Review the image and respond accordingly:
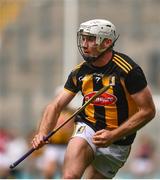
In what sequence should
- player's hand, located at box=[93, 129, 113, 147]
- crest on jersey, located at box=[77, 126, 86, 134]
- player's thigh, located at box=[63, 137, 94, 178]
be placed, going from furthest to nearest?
crest on jersey, located at box=[77, 126, 86, 134] → player's thigh, located at box=[63, 137, 94, 178] → player's hand, located at box=[93, 129, 113, 147]

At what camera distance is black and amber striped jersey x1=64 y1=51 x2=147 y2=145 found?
340 inches

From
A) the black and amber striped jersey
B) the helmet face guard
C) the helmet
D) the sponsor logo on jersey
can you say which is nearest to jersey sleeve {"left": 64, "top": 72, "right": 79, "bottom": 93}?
the black and amber striped jersey

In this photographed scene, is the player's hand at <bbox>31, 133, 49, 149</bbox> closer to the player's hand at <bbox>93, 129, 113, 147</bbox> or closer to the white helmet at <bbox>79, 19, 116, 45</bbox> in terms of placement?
the player's hand at <bbox>93, 129, 113, 147</bbox>

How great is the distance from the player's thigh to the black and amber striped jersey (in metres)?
0.20

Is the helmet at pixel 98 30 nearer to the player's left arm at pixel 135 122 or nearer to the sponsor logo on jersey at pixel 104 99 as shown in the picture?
the sponsor logo on jersey at pixel 104 99

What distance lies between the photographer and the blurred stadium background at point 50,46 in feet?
58.7

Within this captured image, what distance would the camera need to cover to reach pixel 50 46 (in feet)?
62.3

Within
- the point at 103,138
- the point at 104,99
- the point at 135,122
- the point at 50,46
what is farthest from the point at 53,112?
the point at 50,46

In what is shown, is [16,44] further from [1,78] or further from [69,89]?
[69,89]

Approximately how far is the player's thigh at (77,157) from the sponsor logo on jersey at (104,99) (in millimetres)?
314

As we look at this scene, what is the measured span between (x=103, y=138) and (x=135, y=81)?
49cm

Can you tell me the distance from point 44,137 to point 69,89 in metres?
0.44

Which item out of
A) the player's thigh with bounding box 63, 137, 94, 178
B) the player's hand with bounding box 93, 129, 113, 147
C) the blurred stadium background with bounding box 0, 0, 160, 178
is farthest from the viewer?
the blurred stadium background with bounding box 0, 0, 160, 178

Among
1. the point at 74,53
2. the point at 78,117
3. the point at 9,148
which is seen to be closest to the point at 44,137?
the point at 78,117
